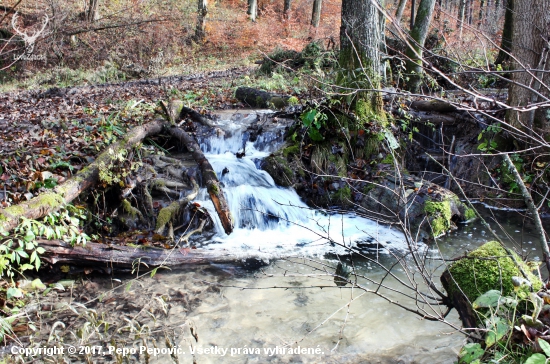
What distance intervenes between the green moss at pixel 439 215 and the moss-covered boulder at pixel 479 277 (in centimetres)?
291

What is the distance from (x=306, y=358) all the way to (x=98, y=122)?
5.84m

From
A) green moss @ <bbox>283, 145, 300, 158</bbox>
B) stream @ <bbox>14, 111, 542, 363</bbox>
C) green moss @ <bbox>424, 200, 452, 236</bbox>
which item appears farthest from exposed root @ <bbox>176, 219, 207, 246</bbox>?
green moss @ <bbox>424, 200, 452, 236</bbox>

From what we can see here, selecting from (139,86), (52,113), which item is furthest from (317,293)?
(139,86)

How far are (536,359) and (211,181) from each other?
470 cm

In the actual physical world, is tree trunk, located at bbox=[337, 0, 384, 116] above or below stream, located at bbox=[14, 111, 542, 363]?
above

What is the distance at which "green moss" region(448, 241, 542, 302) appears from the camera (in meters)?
2.97

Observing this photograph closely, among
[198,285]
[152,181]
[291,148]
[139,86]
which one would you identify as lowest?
[198,285]

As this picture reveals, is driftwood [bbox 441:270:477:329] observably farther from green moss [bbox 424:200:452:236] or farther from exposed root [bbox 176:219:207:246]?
exposed root [bbox 176:219:207:246]

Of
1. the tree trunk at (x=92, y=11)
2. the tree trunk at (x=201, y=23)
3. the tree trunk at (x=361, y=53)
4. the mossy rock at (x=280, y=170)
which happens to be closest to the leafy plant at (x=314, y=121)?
the tree trunk at (x=361, y=53)

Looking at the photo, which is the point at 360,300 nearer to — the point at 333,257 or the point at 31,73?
the point at 333,257

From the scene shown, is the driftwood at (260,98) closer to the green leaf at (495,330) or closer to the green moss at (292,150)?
the green moss at (292,150)

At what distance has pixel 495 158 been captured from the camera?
7.66m

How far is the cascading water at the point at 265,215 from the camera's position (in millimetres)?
6043

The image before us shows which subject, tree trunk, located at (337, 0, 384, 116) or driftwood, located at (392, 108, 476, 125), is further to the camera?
driftwood, located at (392, 108, 476, 125)
